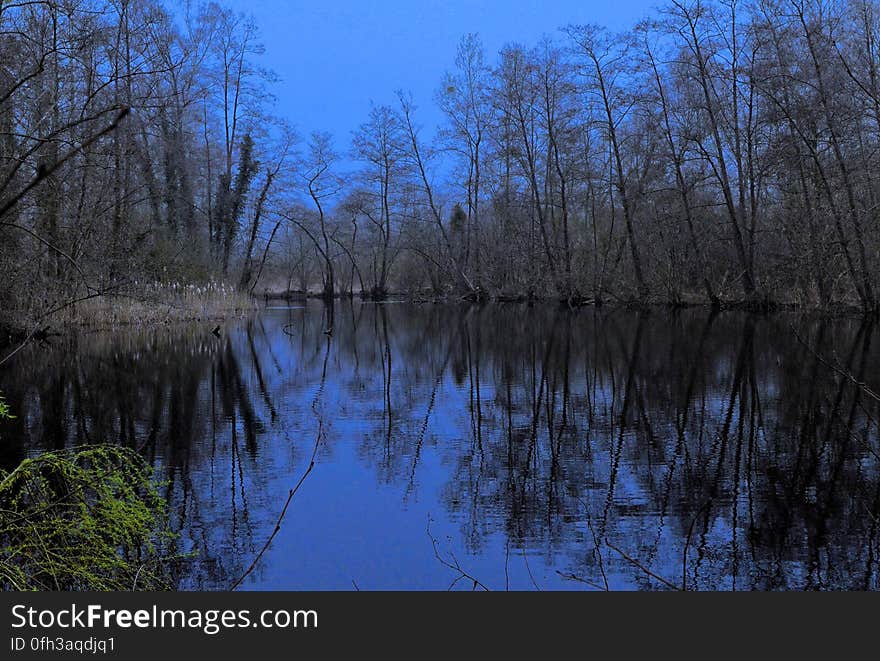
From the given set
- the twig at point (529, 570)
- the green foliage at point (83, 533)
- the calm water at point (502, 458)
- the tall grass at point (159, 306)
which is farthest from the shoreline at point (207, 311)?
the twig at point (529, 570)

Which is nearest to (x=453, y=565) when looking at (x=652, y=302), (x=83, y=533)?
(x=83, y=533)

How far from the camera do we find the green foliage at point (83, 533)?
2867 millimetres

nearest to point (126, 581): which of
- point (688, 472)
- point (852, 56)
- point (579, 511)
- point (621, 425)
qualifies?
point (579, 511)

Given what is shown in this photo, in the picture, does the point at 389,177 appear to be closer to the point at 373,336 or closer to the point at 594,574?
the point at 373,336

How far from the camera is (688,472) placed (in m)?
6.00

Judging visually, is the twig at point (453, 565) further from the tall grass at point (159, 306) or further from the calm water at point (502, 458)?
the tall grass at point (159, 306)

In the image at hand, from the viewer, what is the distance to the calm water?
4.23 meters

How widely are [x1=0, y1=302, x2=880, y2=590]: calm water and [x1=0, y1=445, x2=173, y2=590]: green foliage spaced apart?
1.52 feet

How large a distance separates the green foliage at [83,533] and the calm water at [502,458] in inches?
18.2

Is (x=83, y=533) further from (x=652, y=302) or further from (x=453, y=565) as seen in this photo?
(x=652, y=302)

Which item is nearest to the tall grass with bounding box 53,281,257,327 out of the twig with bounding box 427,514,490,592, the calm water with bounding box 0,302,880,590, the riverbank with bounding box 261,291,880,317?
the calm water with bounding box 0,302,880,590

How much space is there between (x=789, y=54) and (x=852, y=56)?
5.52 ft

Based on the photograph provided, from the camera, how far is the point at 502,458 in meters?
6.64

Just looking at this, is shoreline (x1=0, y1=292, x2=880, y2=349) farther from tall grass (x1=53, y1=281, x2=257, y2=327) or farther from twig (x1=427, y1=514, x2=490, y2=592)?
twig (x1=427, y1=514, x2=490, y2=592)
